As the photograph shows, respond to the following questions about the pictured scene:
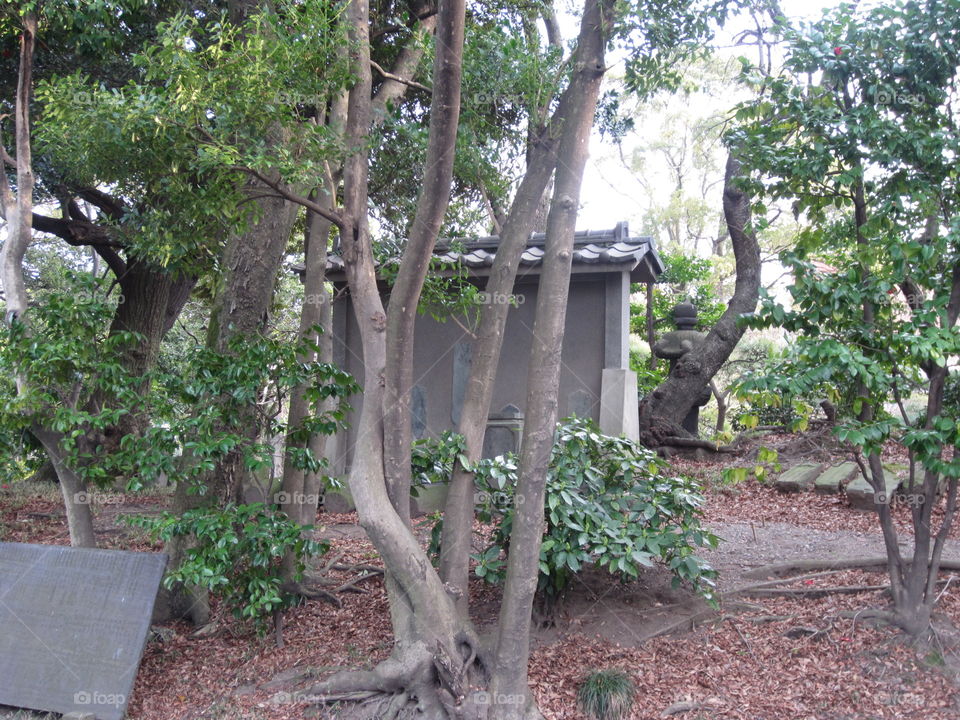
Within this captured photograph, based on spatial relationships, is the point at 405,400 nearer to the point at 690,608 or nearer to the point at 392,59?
the point at 690,608

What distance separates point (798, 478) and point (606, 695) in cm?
613

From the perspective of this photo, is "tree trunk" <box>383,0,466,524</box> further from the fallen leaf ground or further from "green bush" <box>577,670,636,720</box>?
"green bush" <box>577,670,636,720</box>

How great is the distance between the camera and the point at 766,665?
497 cm

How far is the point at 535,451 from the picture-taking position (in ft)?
14.3

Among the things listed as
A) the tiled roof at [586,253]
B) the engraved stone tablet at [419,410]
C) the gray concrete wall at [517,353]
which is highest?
the tiled roof at [586,253]

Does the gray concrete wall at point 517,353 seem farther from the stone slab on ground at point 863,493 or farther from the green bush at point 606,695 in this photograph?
the green bush at point 606,695

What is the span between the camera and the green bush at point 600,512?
5027 millimetres

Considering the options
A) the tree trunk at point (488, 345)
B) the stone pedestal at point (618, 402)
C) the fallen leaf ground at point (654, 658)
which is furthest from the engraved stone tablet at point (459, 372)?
the tree trunk at point (488, 345)

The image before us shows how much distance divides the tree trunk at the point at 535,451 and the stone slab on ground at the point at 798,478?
632 cm

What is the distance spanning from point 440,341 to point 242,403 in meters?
4.57

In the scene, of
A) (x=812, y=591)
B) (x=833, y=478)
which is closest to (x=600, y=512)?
(x=812, y=591)

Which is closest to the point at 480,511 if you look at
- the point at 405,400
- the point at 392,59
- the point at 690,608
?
the point at 405,400

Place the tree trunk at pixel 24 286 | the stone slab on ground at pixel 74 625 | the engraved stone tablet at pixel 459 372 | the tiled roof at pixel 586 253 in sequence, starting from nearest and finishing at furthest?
the stone slab on ground at pixel 74 625 < the tree trunk at pixel 24 286 < the tiled roof at pixel 586 253 < the engraved stone tablet at pixel 459 372

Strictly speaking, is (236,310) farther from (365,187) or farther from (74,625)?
(74,625)
